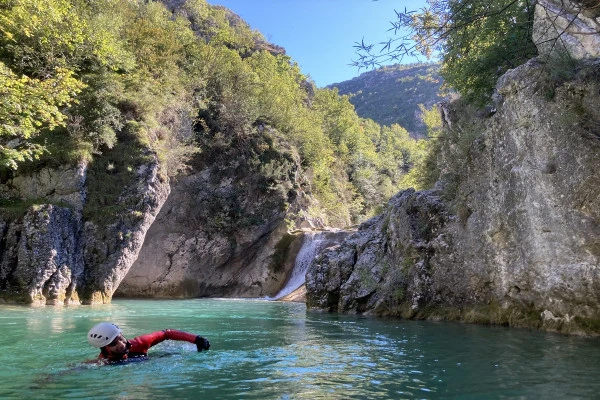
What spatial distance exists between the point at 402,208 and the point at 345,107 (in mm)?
34640

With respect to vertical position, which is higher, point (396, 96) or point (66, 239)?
point (396, 96)

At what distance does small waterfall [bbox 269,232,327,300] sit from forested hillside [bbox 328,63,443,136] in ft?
229

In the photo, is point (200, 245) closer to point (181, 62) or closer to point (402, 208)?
point (181, 62)

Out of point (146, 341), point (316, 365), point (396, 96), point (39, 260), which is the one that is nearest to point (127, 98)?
point (39, 260)

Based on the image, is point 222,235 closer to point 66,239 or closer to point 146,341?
point 66,239

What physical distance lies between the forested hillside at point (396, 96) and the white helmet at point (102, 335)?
87.5 m

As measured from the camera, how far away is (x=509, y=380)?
17.4 ft

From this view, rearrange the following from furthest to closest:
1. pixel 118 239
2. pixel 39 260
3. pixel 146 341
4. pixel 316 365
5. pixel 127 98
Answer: pixel 127 98 < pixel 118 239 < pixel 39 260 < pixel 146 341 < pixel 316 365

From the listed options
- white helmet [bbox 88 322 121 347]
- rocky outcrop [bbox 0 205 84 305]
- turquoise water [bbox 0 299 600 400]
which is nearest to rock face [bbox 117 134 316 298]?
rocky outcrop [bbox 0 205 84 305]

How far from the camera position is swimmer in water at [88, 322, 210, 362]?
244 inches

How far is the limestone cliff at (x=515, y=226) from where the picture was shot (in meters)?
9.20

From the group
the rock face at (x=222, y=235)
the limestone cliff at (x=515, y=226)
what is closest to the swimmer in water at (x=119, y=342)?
the limestone cliff at (x=515, y=226)

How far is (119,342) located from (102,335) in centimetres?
25

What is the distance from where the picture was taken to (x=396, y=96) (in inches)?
4257
